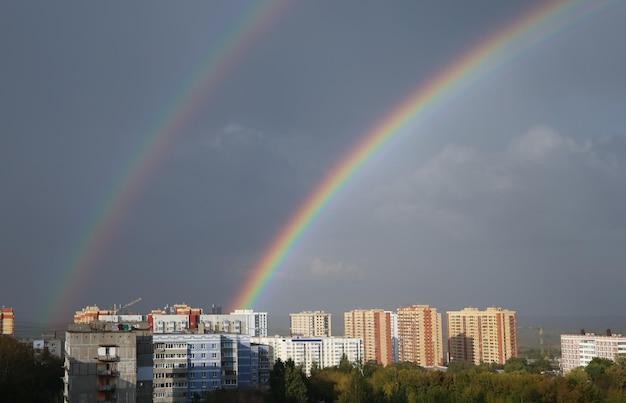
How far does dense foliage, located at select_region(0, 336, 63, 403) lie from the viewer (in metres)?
20.5

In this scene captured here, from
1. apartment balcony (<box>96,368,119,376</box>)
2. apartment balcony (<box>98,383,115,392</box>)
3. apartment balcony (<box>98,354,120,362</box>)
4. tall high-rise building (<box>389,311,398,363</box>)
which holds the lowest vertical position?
tall high-rise building (<box>389,311,398,363</box>)

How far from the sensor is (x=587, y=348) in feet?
168

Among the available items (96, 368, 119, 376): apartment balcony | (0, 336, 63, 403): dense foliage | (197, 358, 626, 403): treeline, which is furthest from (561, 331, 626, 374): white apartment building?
(96, 368, 119, 376): apartment balcony

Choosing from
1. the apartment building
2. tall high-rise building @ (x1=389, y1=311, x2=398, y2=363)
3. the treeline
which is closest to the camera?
the treeline

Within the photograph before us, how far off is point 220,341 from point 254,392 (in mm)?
3830

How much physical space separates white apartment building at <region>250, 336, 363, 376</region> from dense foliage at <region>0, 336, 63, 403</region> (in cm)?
2262

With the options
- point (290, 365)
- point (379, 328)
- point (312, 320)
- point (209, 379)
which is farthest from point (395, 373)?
point (312, 320)

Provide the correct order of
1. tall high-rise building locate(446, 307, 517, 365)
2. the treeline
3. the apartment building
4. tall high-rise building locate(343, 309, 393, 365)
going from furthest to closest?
tall high-rise building locate(343, 309, 393, 365) < tall high-rise building locate(446, 307, 517, 365) < the apartment building < the treeline

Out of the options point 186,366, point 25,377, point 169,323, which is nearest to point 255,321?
point 169,323

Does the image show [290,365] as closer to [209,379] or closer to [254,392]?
[254,392]

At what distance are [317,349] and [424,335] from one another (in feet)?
45.1

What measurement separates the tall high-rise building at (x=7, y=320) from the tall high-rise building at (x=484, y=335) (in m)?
38.2

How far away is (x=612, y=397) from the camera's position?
23.6 meters

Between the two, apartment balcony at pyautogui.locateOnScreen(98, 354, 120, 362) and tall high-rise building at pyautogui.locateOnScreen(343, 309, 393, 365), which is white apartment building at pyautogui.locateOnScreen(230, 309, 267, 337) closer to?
tall high-rise building at pyautogui.locateOnScreen(343, 309, 393, 365)
